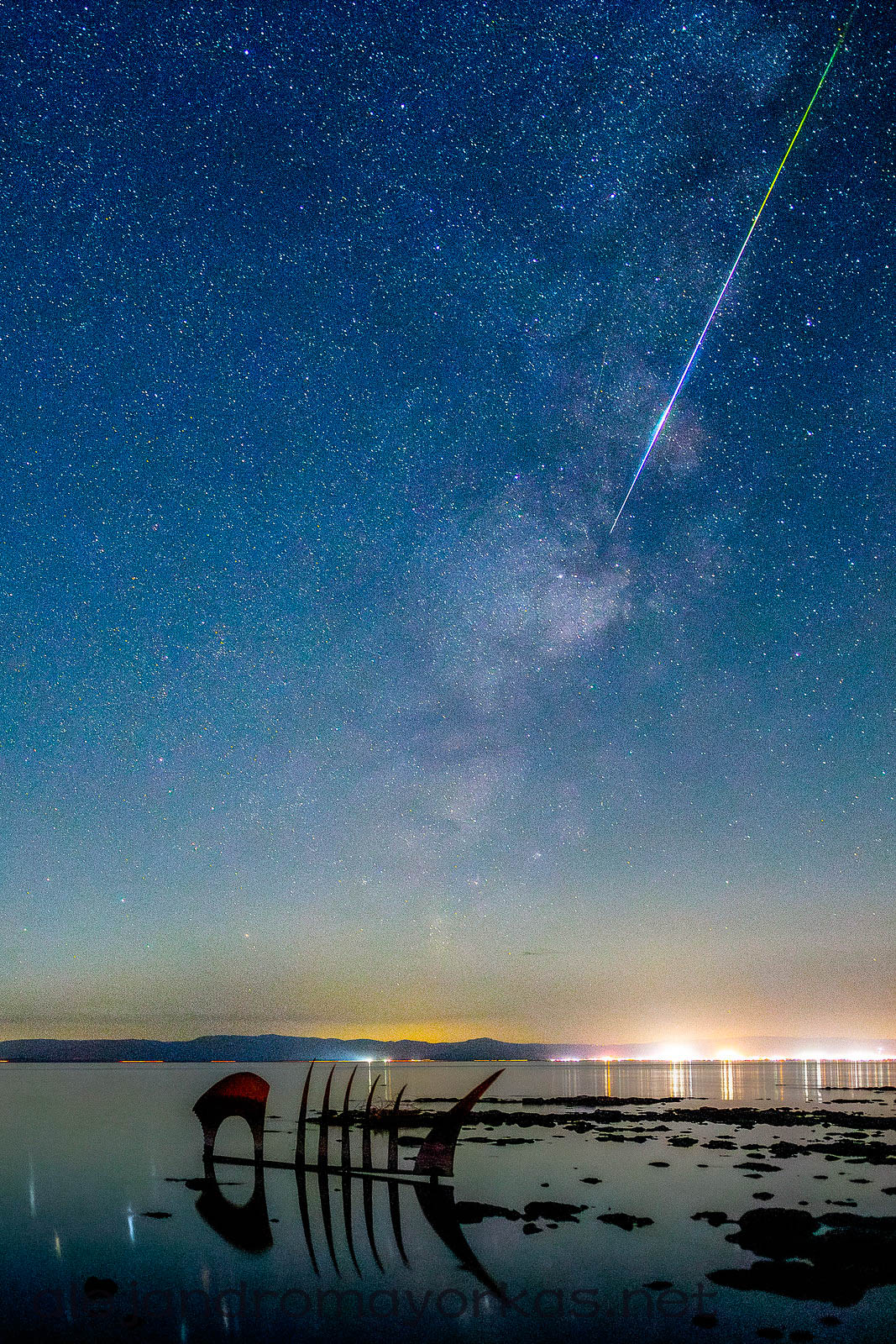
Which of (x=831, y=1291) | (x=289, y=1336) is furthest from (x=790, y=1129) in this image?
(x=289, y=1336)

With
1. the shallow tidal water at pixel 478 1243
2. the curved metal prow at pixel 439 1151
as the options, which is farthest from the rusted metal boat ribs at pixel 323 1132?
the shallow tidal water at pixel 478 1243

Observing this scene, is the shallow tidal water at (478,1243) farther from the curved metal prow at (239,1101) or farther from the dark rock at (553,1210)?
the curved metal prow at (239,1101)

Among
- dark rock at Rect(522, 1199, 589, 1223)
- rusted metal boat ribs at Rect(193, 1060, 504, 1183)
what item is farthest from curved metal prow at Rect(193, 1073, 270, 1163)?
dark rock at Rect(522, 1199, 589, 1223)

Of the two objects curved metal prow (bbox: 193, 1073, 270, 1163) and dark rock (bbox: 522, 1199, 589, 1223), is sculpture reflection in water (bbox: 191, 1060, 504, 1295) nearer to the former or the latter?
curved metal prow (bbox: 193, 1073, 270, 1163)

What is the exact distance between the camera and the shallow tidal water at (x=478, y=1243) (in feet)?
58.6

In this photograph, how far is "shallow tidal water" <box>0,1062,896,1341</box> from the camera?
58.6 ft

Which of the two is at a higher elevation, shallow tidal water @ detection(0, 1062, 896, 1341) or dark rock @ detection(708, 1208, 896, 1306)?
dark rock @ detection(708, 1208, 896, 1306)

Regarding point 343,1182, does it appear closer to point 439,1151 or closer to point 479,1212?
point 439,1151

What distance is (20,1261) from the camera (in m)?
23.7

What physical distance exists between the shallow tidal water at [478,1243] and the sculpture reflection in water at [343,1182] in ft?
0.55

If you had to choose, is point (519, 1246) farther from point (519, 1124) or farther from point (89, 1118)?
point (89, 1118)

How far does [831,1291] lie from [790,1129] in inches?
1565

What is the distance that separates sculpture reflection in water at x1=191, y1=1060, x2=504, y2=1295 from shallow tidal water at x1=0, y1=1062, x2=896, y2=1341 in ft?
0.55

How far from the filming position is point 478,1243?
2408 centimetres
